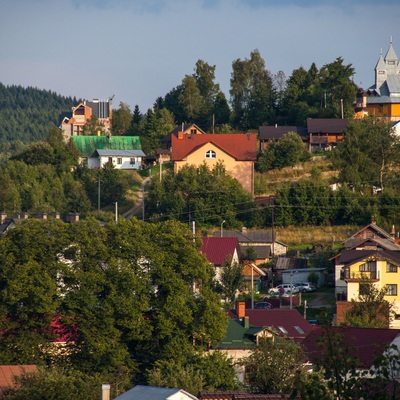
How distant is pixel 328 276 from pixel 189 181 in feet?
37.5

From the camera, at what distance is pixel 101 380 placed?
3039cm

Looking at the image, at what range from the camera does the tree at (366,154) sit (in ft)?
197

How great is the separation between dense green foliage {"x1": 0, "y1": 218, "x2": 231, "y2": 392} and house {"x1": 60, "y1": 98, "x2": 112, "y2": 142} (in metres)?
44.4

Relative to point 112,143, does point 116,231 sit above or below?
below

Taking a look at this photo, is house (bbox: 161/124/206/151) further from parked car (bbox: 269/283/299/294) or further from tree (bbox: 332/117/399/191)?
parked car (bbox: 269/283/299/294)

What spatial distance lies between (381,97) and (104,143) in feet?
54.8

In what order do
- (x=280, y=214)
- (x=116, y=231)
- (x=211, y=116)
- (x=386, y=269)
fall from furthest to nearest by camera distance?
(x=211, y=116) → (x=280, y=214) → (x=386, y=269) → (x=116, y=231)

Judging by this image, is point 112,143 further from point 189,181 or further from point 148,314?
point 148,314

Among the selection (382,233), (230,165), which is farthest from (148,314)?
(230,165)

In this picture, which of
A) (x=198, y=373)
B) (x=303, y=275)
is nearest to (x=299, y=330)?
(x=198, y=373)

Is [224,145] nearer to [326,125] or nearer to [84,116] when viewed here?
[326,125]

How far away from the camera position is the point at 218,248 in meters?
51.8

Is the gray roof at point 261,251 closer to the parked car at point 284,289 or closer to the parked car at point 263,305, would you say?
the parked car at point 284,289

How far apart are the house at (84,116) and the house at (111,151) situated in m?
6.99
